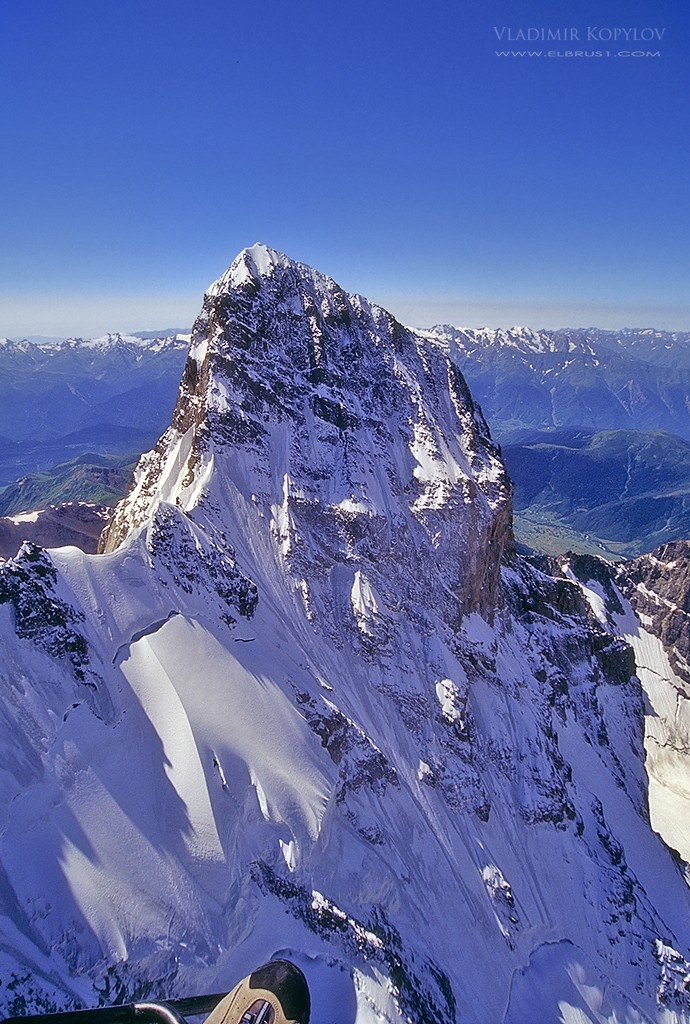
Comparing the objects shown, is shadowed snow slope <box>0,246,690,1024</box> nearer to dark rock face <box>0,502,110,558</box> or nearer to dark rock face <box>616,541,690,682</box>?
dark rock face <box>616,541,690,682</box>

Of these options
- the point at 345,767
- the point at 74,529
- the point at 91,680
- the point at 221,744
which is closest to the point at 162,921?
the point at 221,744

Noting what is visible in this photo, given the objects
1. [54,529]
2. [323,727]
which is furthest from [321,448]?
[54,529]

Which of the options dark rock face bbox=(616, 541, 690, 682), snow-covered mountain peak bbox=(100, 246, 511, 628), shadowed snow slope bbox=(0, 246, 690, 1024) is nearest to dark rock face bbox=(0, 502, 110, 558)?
shadowed snow slope bbox=(0, 246, 690, 1024)

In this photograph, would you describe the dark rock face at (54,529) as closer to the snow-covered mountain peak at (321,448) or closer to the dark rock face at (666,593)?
the snow-covered mountain peak at (321,448)

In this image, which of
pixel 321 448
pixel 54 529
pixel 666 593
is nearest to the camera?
pixel 321 448

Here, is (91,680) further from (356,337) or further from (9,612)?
(356,337)

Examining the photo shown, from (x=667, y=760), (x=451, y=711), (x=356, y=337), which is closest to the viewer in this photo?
(x=451, y=711)

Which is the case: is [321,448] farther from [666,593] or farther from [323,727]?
[666,593]

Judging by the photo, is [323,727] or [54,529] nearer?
[323,727]
